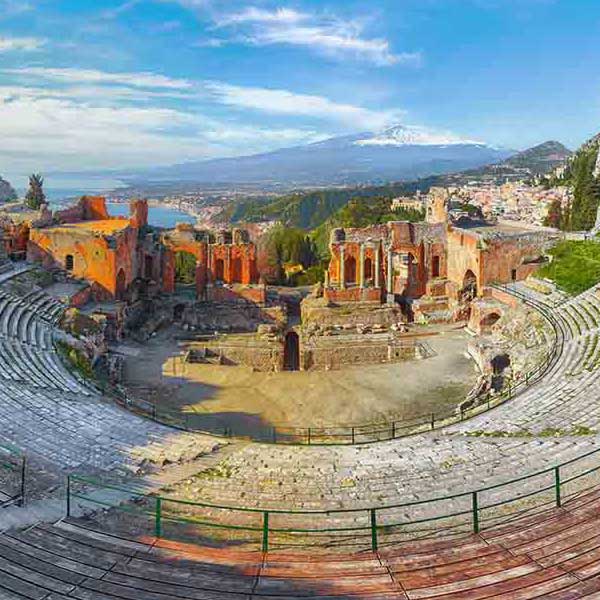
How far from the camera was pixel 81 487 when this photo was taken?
13570mm

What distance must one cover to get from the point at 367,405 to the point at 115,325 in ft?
51.6

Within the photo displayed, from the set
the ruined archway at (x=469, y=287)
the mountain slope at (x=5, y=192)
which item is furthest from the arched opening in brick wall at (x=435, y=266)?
the mountain slope at (x=5, y=192)

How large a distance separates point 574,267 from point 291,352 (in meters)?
15.5

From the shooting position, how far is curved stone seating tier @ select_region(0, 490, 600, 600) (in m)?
9.04

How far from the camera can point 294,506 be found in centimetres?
1295

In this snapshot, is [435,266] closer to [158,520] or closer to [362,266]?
[362,266]

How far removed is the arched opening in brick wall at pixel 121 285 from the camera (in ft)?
123

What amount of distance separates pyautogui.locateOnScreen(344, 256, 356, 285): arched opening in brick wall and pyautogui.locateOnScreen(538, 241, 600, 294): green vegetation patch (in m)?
11.5

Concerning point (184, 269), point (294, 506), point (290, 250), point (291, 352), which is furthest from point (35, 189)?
point (294, 506)

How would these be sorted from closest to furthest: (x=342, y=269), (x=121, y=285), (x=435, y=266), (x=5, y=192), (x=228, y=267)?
1. (x=121, y=285)
2. (x=342, y=269)
3. (x=228, y=267)
4. (x=435, y=266)
5. (x=5, y=192)

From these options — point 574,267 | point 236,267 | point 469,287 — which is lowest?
point 469,287

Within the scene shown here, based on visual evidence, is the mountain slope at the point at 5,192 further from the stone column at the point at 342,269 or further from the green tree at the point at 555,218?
the green tree at the point at 555,218

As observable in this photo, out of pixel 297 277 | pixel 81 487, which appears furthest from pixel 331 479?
pixel 297 277

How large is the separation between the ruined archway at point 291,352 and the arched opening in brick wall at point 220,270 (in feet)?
26.3
